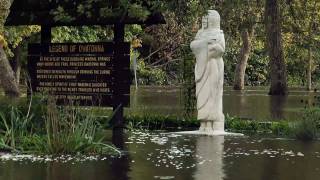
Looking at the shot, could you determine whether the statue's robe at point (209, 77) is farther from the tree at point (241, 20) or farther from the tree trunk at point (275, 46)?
the tree trunk at point (275, 46)

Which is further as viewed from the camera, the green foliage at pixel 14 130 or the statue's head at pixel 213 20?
the statue's head at pixel 213 20

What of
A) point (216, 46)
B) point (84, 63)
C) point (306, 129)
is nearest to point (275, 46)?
point (84, 63)

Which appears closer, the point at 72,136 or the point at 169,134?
the point at 72,136

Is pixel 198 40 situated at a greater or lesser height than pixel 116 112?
greater

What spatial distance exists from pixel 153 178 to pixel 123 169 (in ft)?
3.02

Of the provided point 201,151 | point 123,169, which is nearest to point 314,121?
point 201,151

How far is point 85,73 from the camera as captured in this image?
17.5 metres

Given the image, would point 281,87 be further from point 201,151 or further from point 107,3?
point 201,151

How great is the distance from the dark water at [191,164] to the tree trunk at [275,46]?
19.5 m

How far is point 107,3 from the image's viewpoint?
16750 mm

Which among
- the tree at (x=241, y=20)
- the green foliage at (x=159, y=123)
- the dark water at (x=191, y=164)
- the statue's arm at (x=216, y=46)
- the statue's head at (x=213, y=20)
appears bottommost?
the dark water at (x=191, y=164)

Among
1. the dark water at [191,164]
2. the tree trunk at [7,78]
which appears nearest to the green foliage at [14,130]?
the dark water at [191,164]

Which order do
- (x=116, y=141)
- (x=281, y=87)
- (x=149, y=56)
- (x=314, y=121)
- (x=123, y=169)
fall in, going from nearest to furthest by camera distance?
1. (x=123, y=169)
2. (x=116, y=141)
3. (x=314, y=121)
4. (x=281, y=87)
5. (x=149, y=56)

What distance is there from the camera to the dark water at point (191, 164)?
9750 mm
